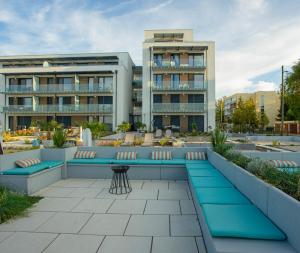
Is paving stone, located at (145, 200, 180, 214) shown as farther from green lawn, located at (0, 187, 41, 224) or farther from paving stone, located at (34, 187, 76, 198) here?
green lawn, located at (0, 187, 41, 224)

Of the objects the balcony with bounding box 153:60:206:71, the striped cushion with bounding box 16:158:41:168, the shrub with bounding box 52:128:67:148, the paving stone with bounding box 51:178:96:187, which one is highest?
the balcony with bounding box 153:60:206:71

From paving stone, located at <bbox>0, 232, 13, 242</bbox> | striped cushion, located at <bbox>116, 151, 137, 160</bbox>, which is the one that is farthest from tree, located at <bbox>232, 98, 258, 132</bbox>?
paving stone, located at <bbox>0, 232, 13, 242</bbox>

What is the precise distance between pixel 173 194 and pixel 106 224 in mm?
2698

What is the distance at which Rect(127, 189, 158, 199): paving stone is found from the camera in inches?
273

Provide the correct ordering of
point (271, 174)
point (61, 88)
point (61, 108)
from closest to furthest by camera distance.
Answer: point (271, 174) → point (61, 108) → point (61, 88)

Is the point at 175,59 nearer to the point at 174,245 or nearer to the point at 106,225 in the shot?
the point at 106,225

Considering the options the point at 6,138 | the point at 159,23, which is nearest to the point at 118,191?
the point at 6,138

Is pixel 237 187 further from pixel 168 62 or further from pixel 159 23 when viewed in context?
pixel 159 23

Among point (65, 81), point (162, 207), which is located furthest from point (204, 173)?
Result: point (65, 81)

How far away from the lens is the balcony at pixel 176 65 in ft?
102

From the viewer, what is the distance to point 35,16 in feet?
33.6

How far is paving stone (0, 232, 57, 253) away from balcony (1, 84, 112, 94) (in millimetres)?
28631

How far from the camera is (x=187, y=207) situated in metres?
6.10

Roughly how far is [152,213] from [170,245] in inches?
61.7
